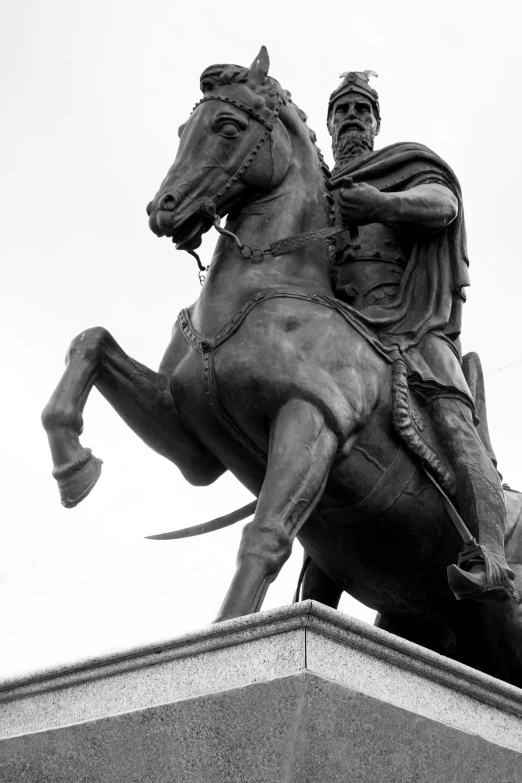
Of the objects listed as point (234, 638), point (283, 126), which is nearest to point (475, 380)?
point (283, 126)

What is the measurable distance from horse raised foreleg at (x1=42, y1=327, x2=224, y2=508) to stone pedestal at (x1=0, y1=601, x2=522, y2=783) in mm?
1271

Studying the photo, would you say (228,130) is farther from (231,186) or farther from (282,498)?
(282,498)

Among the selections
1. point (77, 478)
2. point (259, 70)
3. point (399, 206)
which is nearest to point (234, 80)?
point (259, 70)

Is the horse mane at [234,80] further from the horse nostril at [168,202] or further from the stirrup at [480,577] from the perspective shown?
the stirrup at [480,577]

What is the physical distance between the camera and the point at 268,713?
4.11 m

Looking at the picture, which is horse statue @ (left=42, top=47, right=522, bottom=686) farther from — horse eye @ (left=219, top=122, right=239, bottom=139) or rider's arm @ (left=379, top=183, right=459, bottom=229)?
rider's arm @ (left=379, top=183, right=459, bottom=229)

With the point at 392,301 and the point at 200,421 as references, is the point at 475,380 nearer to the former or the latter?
the point at 392,301

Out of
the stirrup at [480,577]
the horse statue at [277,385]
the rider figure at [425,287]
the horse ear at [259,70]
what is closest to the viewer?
the stirrup at [480,577]

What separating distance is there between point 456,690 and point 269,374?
1.60 meters

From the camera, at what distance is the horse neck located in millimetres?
5984

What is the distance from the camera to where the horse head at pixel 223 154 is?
593 cm

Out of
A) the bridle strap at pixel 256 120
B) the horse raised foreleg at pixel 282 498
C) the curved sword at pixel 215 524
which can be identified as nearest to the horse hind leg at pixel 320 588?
the curved sword at pixel 215 524

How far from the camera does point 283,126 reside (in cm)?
629

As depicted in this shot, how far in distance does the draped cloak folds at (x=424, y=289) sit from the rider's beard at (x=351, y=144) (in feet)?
1.39
